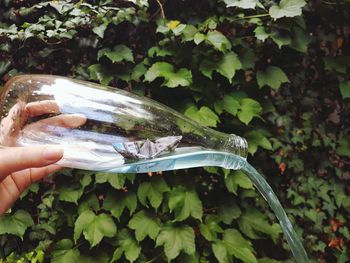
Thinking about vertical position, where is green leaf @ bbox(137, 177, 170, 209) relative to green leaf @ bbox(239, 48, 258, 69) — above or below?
below

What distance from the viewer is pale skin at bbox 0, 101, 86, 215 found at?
2.64 ft

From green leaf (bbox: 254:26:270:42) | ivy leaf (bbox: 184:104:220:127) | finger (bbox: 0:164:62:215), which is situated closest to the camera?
finger (bbox: 0:164:62:215)

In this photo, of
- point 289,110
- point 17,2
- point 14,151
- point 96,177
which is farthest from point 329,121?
point 14,151

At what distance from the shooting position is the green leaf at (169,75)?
1.64 m

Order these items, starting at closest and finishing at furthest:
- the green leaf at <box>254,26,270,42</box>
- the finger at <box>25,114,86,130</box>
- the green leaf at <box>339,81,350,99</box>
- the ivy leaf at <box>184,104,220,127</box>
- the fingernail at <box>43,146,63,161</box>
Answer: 1. the fingernail at <box>43,146,63,161</box>
2. the finger at <box>25,114,86,130</box>
3. the ivy leaf at <box>184,104,220,127</box>
4. the green leaf at <box>254,26,270,42</box>
5. the green leaf at <box>339,81,350,99</box>

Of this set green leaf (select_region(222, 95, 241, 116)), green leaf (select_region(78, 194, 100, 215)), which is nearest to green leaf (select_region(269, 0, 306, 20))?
green leaf (select_region(222, 95, 241, 116))

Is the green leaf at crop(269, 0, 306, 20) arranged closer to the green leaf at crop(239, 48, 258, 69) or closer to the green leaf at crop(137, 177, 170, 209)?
the green leaf at crop(239, 48, 258, 69)

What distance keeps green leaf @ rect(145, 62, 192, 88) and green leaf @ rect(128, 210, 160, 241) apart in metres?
0.51

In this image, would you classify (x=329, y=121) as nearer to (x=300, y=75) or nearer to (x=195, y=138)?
(x=300, y=75)

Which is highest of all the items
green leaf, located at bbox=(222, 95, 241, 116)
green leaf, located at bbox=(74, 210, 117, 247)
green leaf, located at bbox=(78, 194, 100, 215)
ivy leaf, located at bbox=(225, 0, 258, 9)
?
ivy leaf, located at bbox=(225, 0, 258, 9)

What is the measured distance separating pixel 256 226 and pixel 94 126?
112 centimetres

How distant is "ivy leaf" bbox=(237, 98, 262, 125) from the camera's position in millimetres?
1736

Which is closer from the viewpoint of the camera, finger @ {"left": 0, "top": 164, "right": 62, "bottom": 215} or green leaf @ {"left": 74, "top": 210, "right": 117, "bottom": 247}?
finger @ {"left": 0, "top": 164, "right": 62, "bottom": 215}

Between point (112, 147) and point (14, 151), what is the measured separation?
0.61 feet
